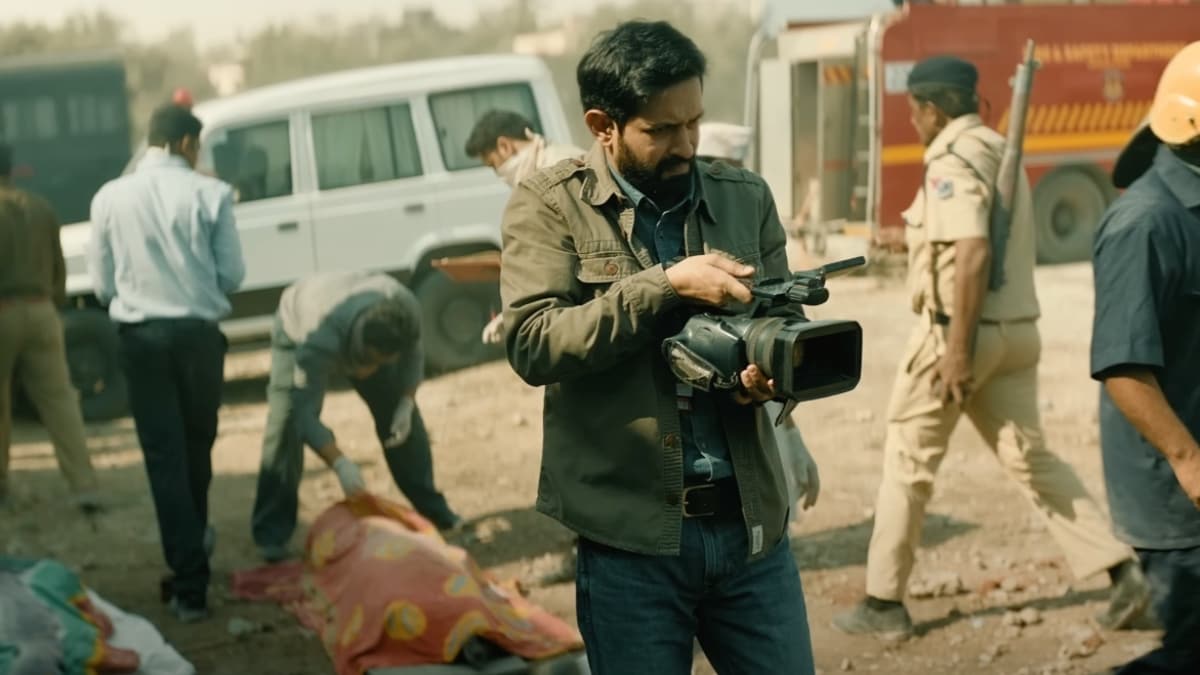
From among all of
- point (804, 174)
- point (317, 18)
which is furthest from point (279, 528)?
point (317, 18)

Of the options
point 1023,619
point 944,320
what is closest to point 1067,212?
point 1023,619

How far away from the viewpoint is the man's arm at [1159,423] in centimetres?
293

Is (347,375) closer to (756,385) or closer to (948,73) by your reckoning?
(948,73)

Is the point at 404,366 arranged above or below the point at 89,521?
above

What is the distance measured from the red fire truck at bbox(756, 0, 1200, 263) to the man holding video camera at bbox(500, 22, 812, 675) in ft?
34.2

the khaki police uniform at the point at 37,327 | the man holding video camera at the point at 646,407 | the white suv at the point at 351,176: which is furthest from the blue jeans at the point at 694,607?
the white suv at the point at 351,176

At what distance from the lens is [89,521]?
723 centimetres

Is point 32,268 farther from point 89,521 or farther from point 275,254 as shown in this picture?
point 275,254

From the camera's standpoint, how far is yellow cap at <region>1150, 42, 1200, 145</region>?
3002 mm

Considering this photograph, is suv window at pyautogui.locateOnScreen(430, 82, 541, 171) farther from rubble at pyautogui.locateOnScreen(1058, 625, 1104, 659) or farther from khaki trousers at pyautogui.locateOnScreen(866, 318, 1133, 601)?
rubble at pyautogui.locateOnScreen(1058, 625, 1104, 659)

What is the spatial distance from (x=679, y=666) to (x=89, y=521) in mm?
5306

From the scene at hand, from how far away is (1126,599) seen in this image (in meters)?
4.91

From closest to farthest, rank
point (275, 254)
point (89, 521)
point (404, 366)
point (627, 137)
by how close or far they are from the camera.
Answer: point (627, 137)
point (404, 366)
point (89, 521)
point (275, 254)

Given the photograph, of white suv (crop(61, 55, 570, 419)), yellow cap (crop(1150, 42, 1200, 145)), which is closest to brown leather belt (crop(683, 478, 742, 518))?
yellow cap (crop(1150, 42, 1200, 145))
